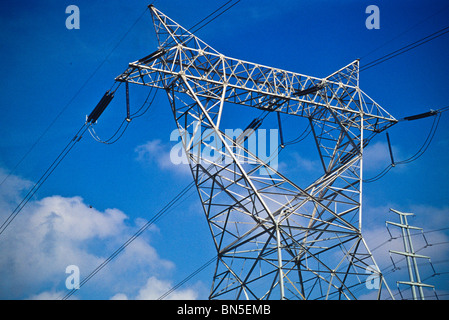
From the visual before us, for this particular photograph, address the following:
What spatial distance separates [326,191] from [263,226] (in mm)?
4811

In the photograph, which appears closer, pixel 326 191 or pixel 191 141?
pixel 191 141

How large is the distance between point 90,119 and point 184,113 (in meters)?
4.59

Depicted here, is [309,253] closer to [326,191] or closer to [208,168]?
[326,191]

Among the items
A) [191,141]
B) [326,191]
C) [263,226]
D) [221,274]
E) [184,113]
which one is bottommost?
[221,274]
